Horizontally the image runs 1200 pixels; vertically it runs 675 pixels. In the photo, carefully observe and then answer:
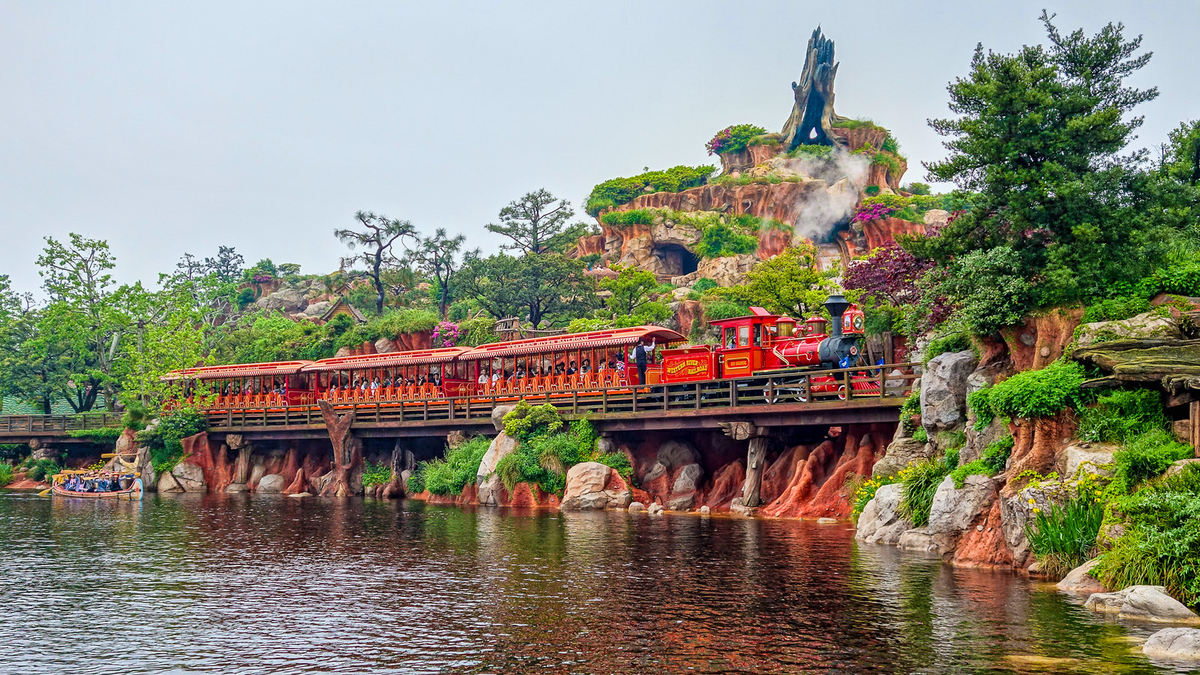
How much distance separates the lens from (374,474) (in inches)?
1734

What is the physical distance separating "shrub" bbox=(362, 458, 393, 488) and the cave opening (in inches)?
1420

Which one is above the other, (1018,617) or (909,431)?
(909,431)

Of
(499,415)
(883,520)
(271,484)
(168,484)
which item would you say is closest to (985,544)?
(883,520)

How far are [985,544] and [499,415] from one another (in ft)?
Result: 71.0

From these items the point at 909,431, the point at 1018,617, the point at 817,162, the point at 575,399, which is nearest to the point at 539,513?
the point at 575,399

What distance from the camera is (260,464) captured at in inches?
1924

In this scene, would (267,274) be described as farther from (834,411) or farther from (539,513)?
(834,411)

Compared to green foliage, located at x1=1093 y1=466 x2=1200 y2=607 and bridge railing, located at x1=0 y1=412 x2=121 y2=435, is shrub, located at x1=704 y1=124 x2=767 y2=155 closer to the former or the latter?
bridge railing, located at x1=0 y1=412 x2=121 y2=435

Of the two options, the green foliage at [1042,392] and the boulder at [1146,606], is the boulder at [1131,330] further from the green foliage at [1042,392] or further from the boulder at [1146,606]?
the boulder at [1146,606]

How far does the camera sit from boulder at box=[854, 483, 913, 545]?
23.5 m

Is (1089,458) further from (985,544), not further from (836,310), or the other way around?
(836,310)

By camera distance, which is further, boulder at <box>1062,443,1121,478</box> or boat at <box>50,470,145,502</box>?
boat at <box>50,470,145,502</box>

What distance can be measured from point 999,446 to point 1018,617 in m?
6.59

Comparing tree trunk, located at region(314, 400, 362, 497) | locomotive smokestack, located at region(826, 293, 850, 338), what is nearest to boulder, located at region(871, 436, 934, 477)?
locomotive smokestack, located at region(826, 293, 850, 338)
